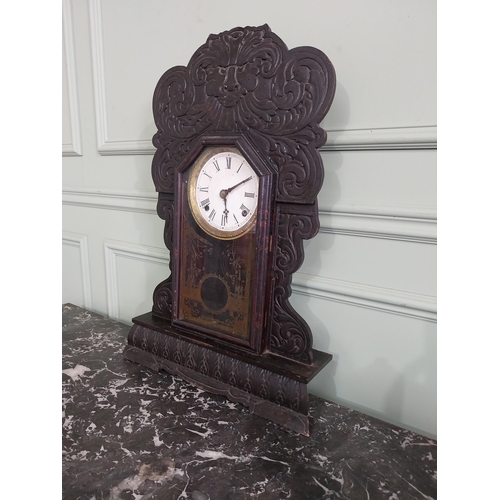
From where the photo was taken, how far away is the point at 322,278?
3.00ft

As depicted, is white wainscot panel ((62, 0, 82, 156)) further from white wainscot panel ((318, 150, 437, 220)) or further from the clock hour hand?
white wainscot panel ((318, 150, 437, 220))

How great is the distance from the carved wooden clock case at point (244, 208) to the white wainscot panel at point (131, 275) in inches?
13.9

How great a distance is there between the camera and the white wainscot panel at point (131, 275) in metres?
A: 1.26

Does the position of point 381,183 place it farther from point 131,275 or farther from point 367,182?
point 131,275

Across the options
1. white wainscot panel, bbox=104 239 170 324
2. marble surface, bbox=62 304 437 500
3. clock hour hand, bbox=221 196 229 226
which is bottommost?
marble surface, bbox=62 304 437 500

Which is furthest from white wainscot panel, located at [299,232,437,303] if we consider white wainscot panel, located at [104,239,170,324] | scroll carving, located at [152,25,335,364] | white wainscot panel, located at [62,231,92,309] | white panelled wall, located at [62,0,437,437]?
white wainscot panel, located at [62,231,92,309]

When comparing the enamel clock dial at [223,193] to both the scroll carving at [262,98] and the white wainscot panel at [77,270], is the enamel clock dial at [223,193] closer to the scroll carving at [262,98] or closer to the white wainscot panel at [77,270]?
the scroll carving at [262,98]

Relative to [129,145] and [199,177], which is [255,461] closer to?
[199,177]

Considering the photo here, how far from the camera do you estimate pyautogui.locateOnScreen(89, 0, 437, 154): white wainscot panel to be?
74 cm

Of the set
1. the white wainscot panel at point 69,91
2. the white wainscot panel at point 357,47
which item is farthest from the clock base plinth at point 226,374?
the white wainscot panel at point 69,91

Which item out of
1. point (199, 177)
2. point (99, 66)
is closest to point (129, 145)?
point (99, 66)

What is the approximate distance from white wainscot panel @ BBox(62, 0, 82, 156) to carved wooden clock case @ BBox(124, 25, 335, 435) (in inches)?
26.0
